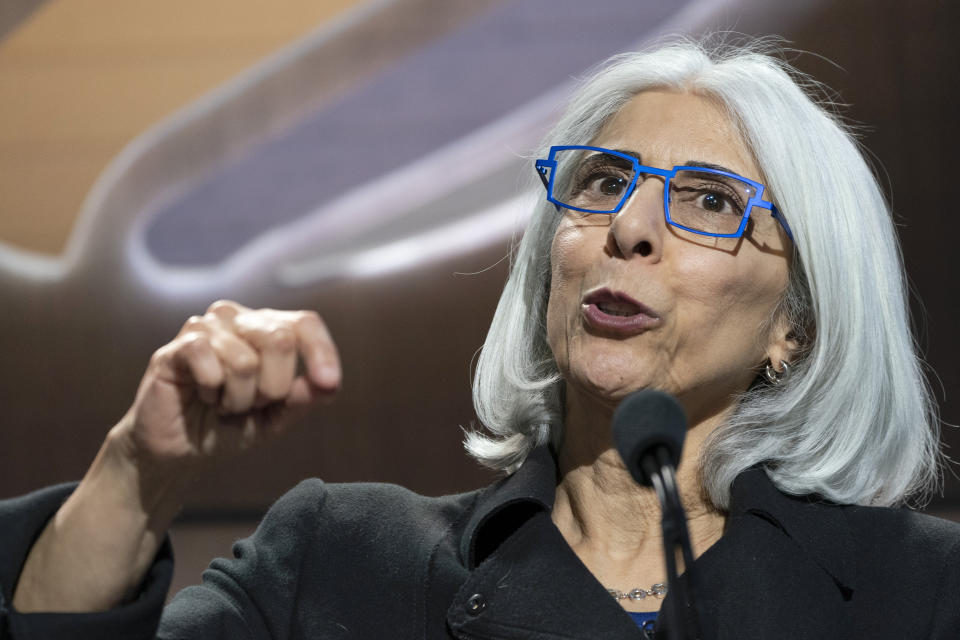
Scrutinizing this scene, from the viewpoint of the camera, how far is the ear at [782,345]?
1.93 m

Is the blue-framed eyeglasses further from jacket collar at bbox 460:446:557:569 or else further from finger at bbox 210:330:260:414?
finger at bbox 210:330:260:414

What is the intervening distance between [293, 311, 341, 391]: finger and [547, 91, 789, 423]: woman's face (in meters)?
0.61

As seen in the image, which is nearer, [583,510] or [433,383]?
[583,510]

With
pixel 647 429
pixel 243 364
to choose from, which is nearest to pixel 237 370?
pixel 243 364

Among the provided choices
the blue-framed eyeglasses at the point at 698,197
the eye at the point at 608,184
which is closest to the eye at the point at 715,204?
the blue-framed eyeglasses at the point at 698,197

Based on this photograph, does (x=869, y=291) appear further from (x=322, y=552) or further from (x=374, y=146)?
(x=374, y=146)

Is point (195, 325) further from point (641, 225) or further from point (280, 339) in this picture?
point (641, 225)

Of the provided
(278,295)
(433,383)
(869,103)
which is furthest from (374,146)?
(869,103)

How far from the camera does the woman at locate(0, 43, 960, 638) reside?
1686 millimetres

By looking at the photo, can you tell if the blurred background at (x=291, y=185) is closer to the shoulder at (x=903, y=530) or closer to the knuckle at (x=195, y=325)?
the shoulder at (x=903, y=530)

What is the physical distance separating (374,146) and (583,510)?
2012 mm

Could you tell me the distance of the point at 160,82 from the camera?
11.8 ft

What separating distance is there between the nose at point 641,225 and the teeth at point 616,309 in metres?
0.08

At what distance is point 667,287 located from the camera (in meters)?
1.73
